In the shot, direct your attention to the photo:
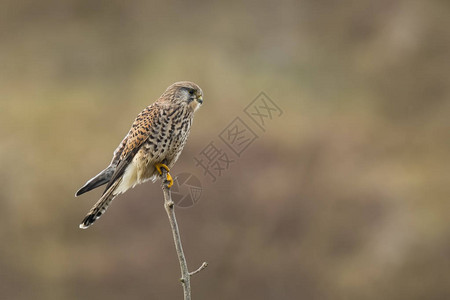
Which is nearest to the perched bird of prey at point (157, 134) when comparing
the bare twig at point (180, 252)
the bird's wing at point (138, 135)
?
the bird's wing at point (138, 135)

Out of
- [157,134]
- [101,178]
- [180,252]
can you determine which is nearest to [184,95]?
[157,134]

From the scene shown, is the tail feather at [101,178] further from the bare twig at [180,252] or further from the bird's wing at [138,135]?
the bare twig at [180,252]

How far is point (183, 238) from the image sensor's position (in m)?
4.82

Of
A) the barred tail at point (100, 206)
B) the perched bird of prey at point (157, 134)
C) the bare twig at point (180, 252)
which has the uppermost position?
the perched bird of prey at point (157, 134)

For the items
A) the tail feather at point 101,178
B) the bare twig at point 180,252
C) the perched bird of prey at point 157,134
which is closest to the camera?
the bare twig at point 180,252

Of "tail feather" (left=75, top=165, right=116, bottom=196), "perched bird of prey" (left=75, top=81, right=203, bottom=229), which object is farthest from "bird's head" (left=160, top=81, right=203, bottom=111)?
"tail feather" (left=75, top=165, right=116, bottom=196)

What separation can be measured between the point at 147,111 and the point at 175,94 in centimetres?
15

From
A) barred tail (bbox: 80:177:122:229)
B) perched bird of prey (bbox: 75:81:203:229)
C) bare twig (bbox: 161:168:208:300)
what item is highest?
perched bird of prey (bbox: 75:81:203:229)

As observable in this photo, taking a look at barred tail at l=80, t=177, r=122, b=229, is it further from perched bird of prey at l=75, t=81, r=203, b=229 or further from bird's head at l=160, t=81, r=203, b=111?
bird's head at l=160, t=81, r=203, b=111

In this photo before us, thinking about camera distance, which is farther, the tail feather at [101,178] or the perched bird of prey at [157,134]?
the perched bird of prey at [157,134]

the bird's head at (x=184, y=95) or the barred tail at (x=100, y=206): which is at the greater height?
the bird's head at (x=184, y=95)

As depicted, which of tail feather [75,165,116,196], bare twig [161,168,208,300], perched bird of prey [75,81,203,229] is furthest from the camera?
perched bird of prey [75,81,203,229]

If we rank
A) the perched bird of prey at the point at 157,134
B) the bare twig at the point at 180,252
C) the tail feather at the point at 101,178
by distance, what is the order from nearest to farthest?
1. the bare twig at the point at 180,252
2. the tail feather at the point at 101,178
3. the perched bird of prey at the point at 157,134

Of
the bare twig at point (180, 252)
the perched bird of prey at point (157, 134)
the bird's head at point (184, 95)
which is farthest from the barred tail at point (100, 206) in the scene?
the bird's head at point (184, 95)
